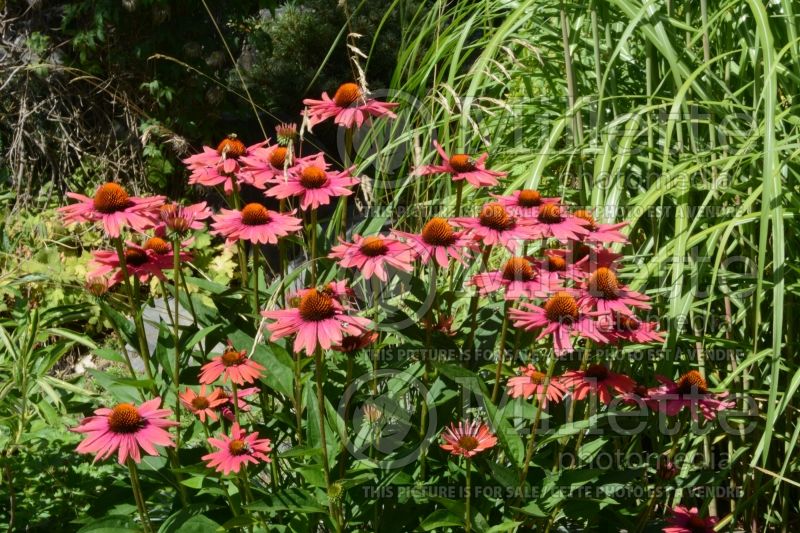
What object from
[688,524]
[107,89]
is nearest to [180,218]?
[688,524]

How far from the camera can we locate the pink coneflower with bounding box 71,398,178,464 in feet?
3.97

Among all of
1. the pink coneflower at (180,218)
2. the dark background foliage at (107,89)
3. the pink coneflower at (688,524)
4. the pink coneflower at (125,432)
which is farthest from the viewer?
the dark background foliage at (107,89)

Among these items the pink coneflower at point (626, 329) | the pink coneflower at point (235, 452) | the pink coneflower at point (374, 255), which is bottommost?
the pink coneflower at point (235, 452)

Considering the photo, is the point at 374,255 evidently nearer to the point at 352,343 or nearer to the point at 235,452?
the point at 352,343

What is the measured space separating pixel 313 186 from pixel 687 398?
668mm

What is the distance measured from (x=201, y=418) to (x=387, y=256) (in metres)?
0.40

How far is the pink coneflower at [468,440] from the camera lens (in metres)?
1.34

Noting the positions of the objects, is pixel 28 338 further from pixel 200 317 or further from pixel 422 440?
pixel 422 440

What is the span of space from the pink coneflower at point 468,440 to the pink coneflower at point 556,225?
0.99ft

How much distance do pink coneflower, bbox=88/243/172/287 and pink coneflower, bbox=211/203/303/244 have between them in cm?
17

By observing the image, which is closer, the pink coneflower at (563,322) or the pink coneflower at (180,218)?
the pink coneflower at (563,322)

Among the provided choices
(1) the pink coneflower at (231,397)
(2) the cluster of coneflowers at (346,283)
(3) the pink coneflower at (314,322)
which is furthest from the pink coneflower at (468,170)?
(1) the pink coneflower at (231,397)

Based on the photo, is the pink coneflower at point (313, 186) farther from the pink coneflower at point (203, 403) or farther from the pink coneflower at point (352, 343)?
the pink coneflower at point (203, 403)

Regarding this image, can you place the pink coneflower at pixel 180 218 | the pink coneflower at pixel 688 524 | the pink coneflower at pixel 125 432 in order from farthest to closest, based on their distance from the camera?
the pink coneflower at pixel 688 524 → the pink coneflower at pixel 180 218 → the pink coneflower at pixel 125 432
